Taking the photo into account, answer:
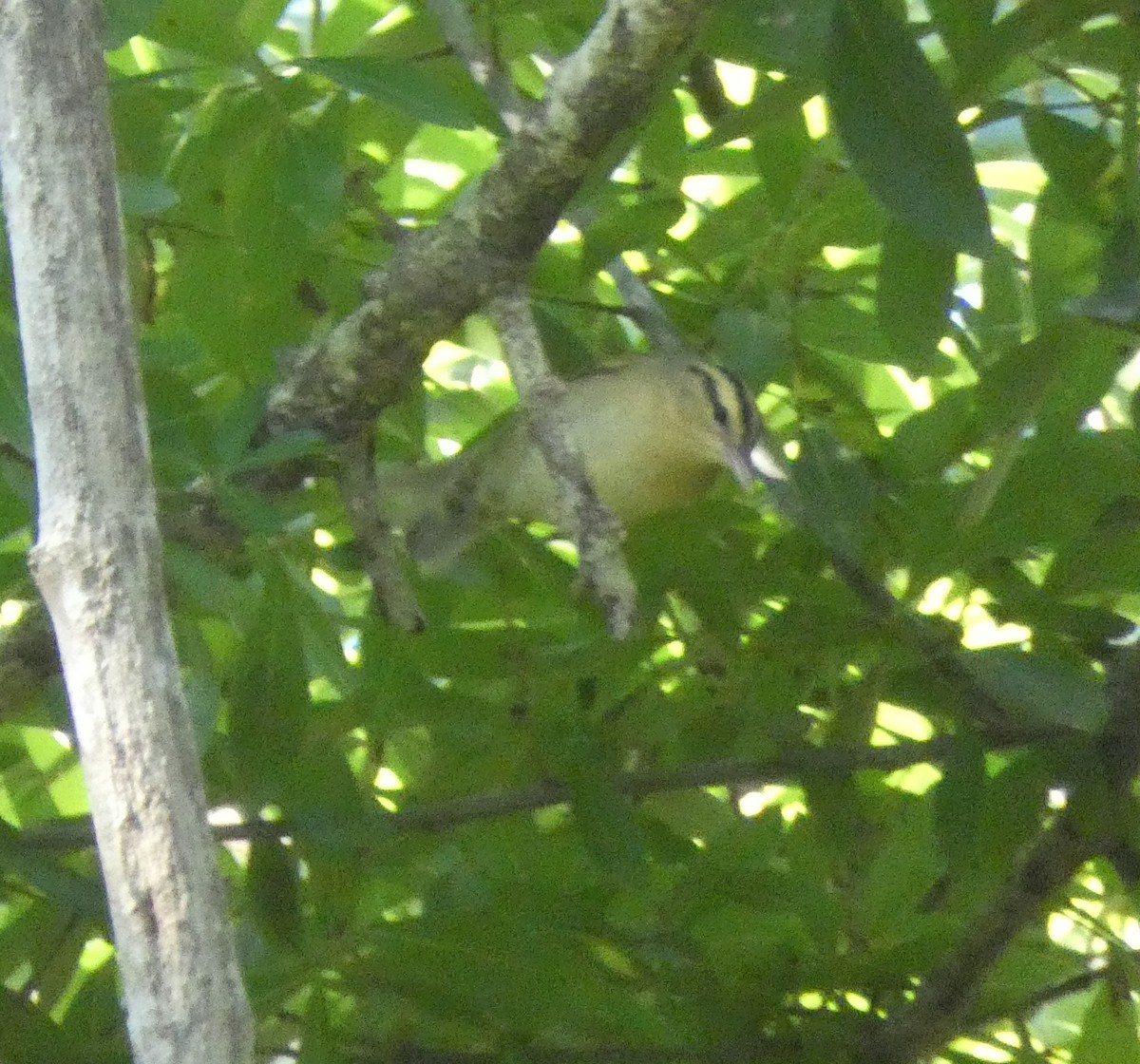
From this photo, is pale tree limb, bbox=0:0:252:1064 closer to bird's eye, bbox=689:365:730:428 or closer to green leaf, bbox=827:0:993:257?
green leaf, bbox=827:0:993:257

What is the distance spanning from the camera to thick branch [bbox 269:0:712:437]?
140 cm

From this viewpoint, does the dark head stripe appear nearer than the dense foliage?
No

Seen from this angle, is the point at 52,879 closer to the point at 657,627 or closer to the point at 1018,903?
the point at 657,627

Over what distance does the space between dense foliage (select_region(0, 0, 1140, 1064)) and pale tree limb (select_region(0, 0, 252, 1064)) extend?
1.13 feet

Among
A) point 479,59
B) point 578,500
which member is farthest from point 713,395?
point 578,500

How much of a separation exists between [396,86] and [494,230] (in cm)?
16

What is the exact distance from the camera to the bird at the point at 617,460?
6.98 feet

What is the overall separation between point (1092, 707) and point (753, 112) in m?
0.58

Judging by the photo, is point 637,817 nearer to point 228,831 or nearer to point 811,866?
point 811,866

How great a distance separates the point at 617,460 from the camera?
251 cm

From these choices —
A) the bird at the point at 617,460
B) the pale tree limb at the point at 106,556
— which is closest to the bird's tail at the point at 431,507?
the bird at the point at 617,460

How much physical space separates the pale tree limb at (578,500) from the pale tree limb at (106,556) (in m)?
0.36

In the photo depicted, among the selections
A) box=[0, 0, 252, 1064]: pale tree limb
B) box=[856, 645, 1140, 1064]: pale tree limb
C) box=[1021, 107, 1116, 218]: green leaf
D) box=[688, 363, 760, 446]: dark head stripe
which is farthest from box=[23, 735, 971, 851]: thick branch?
box=[0, 0, 252, 1064]: pale tree limb

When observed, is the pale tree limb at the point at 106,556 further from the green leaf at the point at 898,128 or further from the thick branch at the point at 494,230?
the green leaf at the point at 898,128
